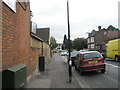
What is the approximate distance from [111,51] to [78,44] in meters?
48.3

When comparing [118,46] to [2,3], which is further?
[118,46]

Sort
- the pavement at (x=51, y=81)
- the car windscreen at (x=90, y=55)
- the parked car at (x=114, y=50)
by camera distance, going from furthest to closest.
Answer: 1. the parked car at (x=114, y=50)
2. the car windscreen at (x=90, y=55)
3. the pavement at (x=51, y=81)

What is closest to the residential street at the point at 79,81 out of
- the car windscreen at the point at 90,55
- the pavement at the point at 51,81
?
the pavement at the point at 51,81

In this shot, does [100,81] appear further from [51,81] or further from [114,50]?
[114,50]

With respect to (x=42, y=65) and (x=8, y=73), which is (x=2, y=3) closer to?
(x=8, y=73)

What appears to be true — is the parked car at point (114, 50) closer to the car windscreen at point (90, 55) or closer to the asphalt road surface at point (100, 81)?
the car windscreen at point (90, 55)

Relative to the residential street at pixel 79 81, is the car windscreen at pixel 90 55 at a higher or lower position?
higher

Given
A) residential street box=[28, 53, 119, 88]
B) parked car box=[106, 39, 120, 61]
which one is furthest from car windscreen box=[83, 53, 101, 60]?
parked car box=[106, 39, 120, 61]

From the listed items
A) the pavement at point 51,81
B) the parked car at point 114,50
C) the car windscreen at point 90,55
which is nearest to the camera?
the pavement at point 51,81

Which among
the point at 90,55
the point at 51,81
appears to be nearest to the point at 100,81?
the point at 90,55

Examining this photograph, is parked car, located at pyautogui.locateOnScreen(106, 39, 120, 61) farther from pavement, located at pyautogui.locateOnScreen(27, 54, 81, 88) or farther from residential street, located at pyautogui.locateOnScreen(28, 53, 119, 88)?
pavement, located at pyautogui.locateOnScreen(27, 54, 81, 88)

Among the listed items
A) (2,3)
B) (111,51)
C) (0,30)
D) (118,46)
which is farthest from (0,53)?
(111,51)

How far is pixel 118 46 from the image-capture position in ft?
52.3

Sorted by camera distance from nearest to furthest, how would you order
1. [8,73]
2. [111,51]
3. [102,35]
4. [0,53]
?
[8,73] < [0,53] < [111,51] < [102,35]
